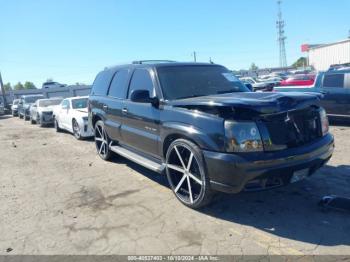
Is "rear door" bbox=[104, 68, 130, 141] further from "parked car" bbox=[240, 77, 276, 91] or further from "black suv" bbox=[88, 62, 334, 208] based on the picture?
"parked car" bbox=[240, 77, 276, 91]

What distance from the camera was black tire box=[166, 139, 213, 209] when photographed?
13.4 feet

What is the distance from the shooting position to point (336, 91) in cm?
1002

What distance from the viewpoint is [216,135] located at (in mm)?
3836

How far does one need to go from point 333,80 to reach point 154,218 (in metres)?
8.22

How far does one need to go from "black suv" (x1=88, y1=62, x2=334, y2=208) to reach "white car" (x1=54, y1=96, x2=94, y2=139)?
5344 millimetres

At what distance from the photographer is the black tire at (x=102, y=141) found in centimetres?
726

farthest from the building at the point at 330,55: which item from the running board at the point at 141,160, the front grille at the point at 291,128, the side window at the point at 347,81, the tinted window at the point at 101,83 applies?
the front grille at the point at 291,128

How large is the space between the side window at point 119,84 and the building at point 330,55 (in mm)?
45301

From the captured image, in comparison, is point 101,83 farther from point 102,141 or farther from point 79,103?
point 79,103

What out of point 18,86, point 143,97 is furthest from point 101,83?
point 18,86

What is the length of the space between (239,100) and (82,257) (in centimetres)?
248

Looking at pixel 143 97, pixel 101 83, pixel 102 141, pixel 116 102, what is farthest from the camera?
pixel 102 141

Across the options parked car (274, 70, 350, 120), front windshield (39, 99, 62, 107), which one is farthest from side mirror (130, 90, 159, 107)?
front windshield (39, 99, 62, 107)

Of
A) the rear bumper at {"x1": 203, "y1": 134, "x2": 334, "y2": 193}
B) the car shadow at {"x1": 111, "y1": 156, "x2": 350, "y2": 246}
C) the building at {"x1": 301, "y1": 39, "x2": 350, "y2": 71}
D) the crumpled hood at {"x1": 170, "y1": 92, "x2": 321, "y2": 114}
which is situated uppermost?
the building at {"x1": 301, "y1": 39, "x2": 350, "y2": 71}
